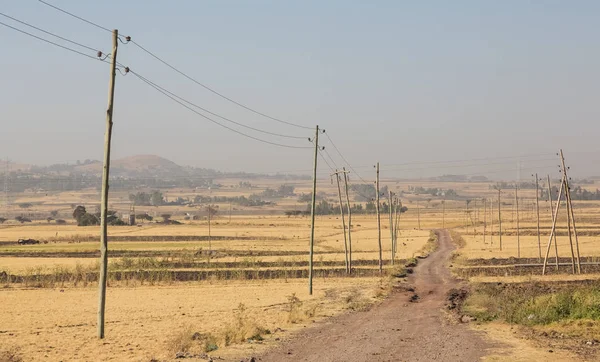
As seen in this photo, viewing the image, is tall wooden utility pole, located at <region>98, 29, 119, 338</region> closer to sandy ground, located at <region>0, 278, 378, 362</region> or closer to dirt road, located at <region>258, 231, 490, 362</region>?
sandy ground, located at <region>0, 278, 378, 362</region>

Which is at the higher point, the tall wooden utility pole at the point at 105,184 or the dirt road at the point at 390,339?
the tall wooden utility pole at the point at 105,184

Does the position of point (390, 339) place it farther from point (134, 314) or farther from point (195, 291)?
point (195, 291)

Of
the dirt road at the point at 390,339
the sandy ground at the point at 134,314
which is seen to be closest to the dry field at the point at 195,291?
the sandy ground at the point at 134,314

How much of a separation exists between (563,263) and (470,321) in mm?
43147

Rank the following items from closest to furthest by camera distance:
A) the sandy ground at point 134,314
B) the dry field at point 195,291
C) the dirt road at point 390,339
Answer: the dirt road at point 390,339
the sandy ground at point 134,314
the dry field at point 195,291

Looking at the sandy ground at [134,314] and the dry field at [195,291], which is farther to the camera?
the dry field at [195,291]

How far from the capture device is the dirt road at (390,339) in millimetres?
22594

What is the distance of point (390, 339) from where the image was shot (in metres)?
25.8

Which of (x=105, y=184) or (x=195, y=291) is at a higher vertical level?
(x=105, y=184)

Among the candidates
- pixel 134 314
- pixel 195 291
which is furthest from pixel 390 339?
pixel 195 291

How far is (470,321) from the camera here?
30.7m

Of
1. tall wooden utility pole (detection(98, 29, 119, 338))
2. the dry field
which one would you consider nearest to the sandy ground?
the dry field

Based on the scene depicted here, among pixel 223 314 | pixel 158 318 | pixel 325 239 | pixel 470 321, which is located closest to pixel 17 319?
pixel 158 318

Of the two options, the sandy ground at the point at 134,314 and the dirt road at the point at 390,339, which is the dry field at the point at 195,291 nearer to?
the sandy ground at the point at 134,314
